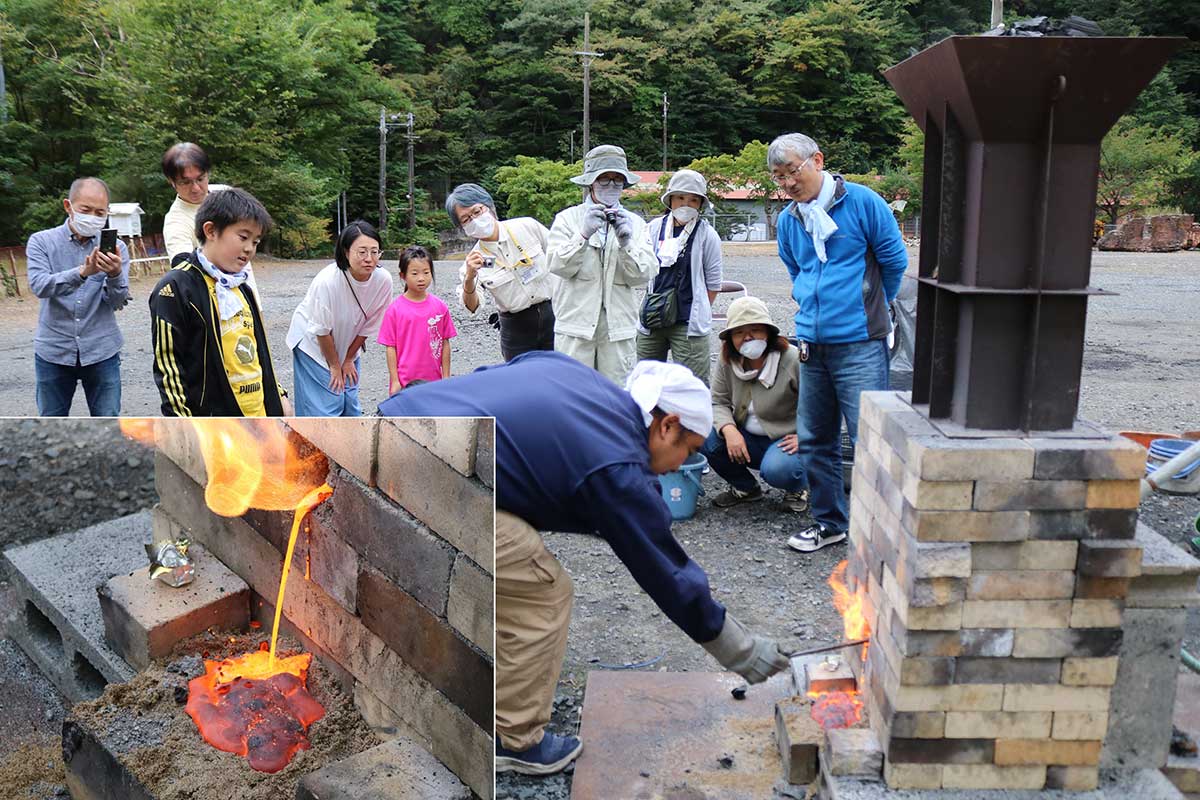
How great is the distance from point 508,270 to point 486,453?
10.6 feet

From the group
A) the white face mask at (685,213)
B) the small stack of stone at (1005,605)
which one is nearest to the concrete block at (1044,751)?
the small stack of stone at (1005,605)

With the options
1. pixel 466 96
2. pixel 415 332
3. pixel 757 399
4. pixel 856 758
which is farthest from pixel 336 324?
pixel 466 96

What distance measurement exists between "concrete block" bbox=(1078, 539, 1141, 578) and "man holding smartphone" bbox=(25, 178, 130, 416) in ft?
12.7

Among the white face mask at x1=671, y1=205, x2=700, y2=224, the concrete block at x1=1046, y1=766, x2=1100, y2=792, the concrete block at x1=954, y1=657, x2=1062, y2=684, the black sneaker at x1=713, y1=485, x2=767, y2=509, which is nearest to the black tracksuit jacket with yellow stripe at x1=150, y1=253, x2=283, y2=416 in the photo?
the concrete block at x1=954, y1=657, x2=1062, y2=684

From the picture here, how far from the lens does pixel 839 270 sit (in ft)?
14.3

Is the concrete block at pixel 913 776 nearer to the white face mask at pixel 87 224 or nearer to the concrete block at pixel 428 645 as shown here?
the concrete block at pixel 428 645

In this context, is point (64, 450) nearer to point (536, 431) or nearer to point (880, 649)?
point (536, 431)

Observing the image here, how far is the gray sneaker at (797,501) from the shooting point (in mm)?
5379

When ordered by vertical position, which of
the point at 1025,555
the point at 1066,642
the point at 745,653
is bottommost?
the point at 745,653

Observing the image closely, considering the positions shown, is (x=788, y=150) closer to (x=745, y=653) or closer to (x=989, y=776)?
(x=745, y=653)

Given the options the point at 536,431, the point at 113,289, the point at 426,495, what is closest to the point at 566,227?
the point at 113,289

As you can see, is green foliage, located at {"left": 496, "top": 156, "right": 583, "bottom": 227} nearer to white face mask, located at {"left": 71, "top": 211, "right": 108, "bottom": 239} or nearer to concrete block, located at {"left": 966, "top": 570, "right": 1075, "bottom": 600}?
white face mask, located at {"left": 71, "top": 211, "right": 108, "bottom": 239}

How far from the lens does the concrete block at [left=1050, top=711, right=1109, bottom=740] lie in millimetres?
2529

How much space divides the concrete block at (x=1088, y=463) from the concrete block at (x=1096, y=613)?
326mm
